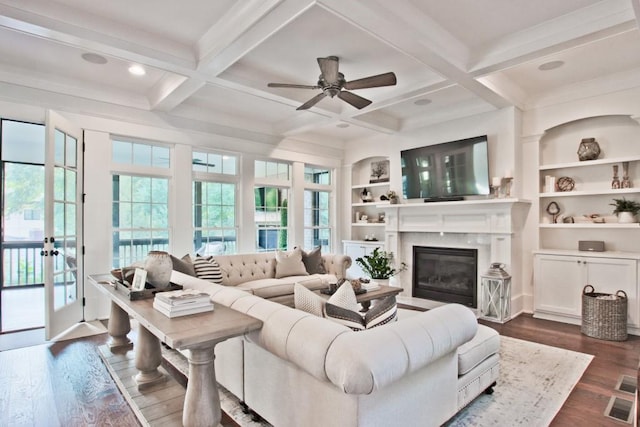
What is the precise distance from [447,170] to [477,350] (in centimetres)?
340

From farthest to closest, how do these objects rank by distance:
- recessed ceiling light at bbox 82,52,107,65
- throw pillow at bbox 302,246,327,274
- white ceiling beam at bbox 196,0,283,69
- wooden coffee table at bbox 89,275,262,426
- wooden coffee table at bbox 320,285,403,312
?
throw pillow at bbox 302,246,327,274, wooden coffee table at bbox 320,285,403,312, recessed ceiling light at bbox 82,52,107,65, white ceiling beam at bbox 196,0,283,69, wooden coffee table at bbox 89,275,262,426

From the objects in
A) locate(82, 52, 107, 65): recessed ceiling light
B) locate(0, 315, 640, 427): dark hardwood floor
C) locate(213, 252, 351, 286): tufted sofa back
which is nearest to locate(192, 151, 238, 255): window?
locate(213, 252, 351, 286): tufted sofa back

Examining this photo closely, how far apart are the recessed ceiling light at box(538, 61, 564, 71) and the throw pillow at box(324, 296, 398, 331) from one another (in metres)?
3.53

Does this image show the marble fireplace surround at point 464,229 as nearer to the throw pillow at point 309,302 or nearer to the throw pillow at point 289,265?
the throw pillow at point 289,265

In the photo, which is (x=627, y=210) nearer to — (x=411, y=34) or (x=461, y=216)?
(x=461, y=216)

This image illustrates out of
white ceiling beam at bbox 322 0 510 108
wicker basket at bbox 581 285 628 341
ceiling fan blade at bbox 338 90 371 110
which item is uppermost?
white ceiling beam at bbox 322 0 510 108

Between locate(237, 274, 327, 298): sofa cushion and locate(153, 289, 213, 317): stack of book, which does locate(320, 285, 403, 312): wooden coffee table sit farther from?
locate(153, 289, 213, 317): stack of book

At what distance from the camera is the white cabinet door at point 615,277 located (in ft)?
12.9

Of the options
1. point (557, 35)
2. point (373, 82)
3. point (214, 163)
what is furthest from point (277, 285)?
point (557, 35)

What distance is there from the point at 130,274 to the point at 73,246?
6.89 ft

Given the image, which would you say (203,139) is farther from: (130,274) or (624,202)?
(624,202)

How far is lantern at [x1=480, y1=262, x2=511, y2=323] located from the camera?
4.49m

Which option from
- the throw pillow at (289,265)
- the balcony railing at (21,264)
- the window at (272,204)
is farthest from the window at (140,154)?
the balcony railing at (21,264)

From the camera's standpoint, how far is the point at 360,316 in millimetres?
1905
